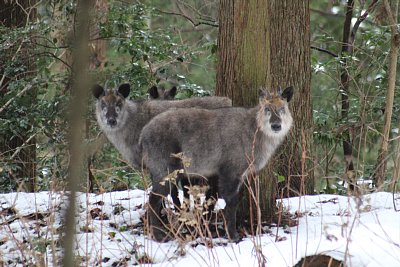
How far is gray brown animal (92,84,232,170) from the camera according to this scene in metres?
8.05

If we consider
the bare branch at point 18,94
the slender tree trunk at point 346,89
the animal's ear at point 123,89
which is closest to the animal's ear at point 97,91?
the animal's ear at point 123,89

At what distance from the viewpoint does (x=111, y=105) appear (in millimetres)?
8125

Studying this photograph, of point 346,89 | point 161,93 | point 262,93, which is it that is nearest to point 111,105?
point 161,93

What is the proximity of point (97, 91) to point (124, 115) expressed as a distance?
46 centimetres

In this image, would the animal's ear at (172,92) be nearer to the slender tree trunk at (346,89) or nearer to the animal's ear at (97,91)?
the animal's ear at (97,91)

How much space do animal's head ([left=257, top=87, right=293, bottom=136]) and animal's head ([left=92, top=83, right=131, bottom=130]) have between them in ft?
6.87

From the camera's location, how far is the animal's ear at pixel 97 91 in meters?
8.08

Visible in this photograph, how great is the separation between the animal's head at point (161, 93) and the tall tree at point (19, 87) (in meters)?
1.81

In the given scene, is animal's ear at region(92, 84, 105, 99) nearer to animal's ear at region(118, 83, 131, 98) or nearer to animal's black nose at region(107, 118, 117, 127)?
animal's ear at region(118, 83, 131, 98)

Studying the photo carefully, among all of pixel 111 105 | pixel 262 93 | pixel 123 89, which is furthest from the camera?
pixel 123 89

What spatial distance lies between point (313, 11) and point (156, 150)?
8.45m

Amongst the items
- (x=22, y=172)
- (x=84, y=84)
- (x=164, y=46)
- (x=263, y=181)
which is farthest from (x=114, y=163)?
(x=84, y=84)

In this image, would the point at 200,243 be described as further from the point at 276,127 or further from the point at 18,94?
the point at 18,94

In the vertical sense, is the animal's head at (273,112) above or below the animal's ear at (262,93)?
below
